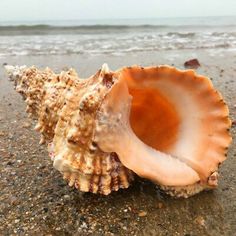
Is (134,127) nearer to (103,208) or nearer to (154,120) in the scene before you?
(154,120)

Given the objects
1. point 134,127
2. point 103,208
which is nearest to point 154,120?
point 134,127

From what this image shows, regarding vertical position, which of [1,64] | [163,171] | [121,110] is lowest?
[1,64]

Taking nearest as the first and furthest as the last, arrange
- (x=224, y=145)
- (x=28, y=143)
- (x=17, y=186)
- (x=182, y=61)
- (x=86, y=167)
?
(x=86, y=167) < (x=224, y=145) < (x=17, y=186) < (x=28, y=143) < (x=182, y=61)

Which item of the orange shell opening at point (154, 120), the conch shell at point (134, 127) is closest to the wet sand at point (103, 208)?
the conch shell at point (134, 127)

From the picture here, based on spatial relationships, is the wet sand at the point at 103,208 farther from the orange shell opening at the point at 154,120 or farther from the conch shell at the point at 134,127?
the orange shell opening at the point at 154,120

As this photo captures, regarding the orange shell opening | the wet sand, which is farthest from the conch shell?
the wet sand

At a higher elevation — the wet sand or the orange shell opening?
the orange shell opening

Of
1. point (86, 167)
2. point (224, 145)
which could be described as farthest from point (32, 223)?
point (224, 145)

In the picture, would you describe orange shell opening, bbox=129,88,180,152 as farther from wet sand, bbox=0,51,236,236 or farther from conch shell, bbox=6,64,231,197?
wet sand, bbox=0,51,236,236

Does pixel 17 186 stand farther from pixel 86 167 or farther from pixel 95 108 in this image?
pixel 95 108
